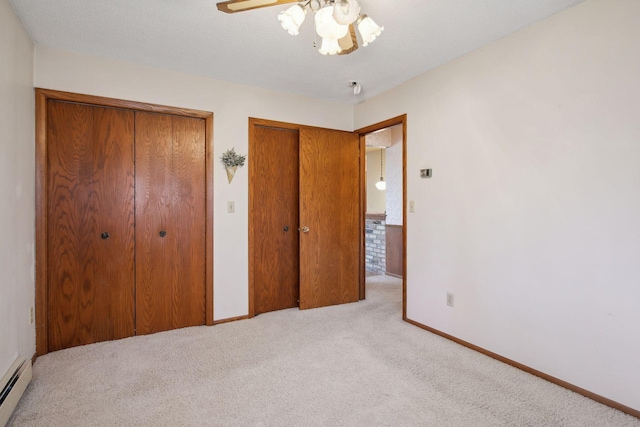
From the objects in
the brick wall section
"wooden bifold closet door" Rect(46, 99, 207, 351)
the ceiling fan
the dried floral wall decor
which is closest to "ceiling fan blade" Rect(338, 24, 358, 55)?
the ceiling fan

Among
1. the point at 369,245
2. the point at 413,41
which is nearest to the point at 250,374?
the point at 413,41

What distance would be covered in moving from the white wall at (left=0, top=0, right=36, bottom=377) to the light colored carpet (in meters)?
0.39

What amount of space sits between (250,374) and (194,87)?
253cm

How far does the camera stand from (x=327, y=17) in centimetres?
160

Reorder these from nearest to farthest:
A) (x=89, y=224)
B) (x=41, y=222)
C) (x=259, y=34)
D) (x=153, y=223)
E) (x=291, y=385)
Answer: (x=291, y=385) → (x=259, y=34) → (x=41, y=222) → (x=89, y=224) → (x=153, y=223)

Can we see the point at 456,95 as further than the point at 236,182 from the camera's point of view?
No

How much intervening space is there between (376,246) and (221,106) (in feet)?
12.5

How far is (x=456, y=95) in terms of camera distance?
2.69 meters

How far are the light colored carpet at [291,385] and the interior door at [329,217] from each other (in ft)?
2.60

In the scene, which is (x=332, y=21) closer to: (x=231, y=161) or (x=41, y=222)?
(x=231, y=161)

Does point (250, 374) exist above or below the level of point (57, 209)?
below

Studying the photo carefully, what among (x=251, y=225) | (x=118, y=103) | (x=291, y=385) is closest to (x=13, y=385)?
(x=291, y=385)

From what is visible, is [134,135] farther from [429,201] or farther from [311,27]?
[429,201]

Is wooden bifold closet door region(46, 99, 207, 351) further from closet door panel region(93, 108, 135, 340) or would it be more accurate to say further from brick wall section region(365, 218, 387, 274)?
brick wall section region(365, 218, 387, 274)
